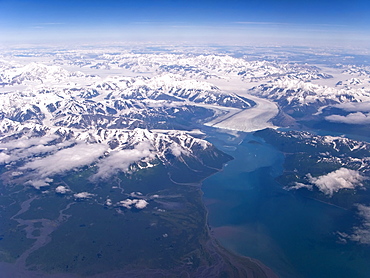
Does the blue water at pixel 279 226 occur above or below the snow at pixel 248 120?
above

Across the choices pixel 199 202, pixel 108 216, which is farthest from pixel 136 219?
pixel 199 202

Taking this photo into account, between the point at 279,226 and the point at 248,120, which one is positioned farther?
the point at 248,120

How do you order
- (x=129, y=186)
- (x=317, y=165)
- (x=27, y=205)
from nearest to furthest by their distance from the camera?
1. (x=27, y=205)
2. (x=129, y=186)
3. (x=317, y=165)

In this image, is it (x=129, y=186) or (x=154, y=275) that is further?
(x=129, y=186)

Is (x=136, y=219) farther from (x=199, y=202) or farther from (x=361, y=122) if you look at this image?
(x=361, y=122)

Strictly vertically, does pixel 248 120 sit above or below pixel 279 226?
below

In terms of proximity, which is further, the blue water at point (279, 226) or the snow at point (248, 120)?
the snow at point (248, 120)

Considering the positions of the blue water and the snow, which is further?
the snow

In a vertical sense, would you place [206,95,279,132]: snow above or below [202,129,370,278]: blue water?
below
